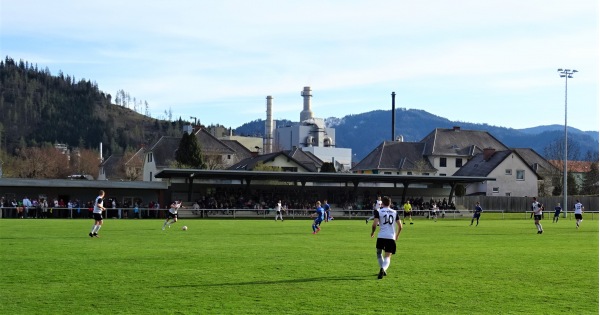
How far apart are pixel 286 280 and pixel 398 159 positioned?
314ft

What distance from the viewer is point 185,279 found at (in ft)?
51.9

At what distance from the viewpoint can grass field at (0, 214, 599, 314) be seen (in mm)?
12531

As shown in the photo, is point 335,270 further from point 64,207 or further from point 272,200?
point 272,200

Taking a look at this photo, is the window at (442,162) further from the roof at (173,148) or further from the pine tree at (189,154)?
the pine tree at (189,154)

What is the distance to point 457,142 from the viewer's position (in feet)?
373

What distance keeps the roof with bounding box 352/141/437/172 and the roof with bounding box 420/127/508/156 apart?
1506 millimetres

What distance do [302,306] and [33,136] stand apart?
187 m

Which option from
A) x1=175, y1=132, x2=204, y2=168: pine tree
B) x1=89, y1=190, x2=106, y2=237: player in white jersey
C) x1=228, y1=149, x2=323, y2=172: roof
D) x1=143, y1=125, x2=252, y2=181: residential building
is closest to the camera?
x1=89, y1=190, x2=106, y2=237: player in white jersey

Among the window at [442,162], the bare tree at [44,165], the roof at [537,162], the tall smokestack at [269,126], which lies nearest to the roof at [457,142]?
the window at [442,162]

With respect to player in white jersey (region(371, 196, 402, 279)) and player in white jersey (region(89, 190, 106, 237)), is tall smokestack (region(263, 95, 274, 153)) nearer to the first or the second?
player in white jersey (region(89, 190, 106, 237))

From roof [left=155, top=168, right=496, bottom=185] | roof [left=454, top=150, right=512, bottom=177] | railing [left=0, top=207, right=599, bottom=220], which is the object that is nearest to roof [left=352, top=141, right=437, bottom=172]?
roof [left=454, top=150, right=512, bottom=177]

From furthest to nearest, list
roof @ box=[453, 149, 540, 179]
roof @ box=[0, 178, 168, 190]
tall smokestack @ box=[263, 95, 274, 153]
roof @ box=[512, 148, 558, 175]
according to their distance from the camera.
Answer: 1. tall smokestack @ box=[263, 95, 274, 153]
2. roof @ box=[512, 148, 558, 175]
3. roof @ box=[453, 149, 540, 179]
4. roof @ box=[0, 178, 168, 190]

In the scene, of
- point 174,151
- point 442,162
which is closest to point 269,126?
point 442,162

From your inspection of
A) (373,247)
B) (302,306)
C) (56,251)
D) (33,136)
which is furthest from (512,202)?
(33,136)
